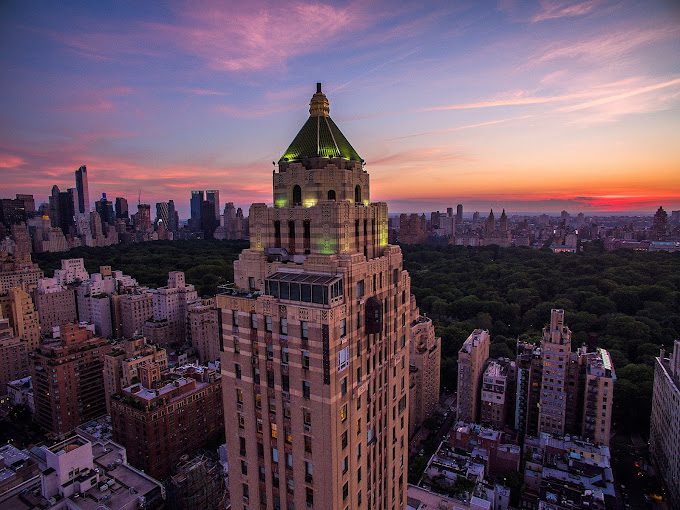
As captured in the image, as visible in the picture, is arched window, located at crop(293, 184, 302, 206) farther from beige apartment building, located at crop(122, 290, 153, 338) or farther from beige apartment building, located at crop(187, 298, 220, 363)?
beige apartment building, located at crop(122, 290, 153, 338)

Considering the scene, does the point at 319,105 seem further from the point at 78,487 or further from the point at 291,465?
the point at 78,487

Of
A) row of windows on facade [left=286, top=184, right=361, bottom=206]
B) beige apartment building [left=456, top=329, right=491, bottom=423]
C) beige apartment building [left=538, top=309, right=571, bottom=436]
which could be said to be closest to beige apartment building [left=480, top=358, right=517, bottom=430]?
beige apartment building [left=456, top=329, right=491, bottom=423]

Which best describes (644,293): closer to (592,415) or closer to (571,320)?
(571,320)

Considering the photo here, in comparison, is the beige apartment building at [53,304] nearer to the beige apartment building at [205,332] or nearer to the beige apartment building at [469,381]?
the beige apartment building at [205,332]

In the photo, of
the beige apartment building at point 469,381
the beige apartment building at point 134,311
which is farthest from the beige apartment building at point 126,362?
the beige apartment building at point 469,381

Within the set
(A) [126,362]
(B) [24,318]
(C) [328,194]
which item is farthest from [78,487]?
(B) [24,318]
